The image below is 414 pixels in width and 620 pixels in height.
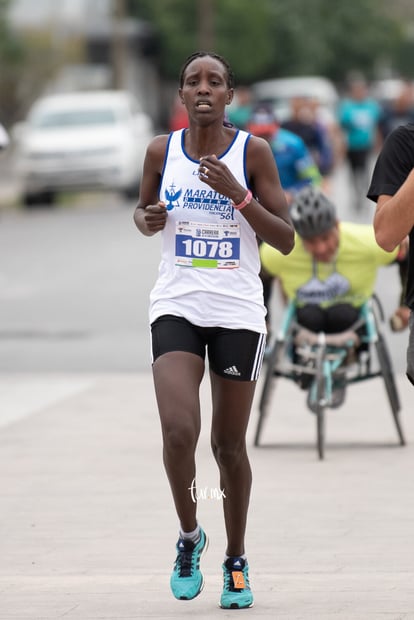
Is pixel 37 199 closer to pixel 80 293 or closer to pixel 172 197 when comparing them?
pixel 80 293

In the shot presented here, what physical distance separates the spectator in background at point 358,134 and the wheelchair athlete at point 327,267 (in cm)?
1803

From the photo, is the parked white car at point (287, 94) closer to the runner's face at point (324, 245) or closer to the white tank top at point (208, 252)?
the runner's face at point (324, 245)

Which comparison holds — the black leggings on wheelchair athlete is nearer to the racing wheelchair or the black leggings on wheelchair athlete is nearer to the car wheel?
the racing wheelchair

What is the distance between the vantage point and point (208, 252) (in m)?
5.59

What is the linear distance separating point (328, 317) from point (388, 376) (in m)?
0.44

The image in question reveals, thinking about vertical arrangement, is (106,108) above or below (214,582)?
below

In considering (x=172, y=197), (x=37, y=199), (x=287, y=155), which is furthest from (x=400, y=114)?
(x=172, y=197)

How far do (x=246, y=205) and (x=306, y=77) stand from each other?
69.0 meters

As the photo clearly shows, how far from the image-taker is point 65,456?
8.95m

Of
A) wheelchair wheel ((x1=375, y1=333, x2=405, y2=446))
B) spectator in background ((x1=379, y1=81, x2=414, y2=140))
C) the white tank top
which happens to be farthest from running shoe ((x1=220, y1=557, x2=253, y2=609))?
spectator in background ((x1=379, y1=81, x2=414, y2=140))

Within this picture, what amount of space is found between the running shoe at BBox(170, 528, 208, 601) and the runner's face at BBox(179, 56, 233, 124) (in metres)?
1.41

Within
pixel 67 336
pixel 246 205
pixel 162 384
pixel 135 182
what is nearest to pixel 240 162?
pixel 246 205

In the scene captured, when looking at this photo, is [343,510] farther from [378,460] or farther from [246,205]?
[246,205]

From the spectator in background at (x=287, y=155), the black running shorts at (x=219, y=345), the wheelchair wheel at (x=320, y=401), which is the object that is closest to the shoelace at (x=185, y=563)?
the black running shorts at (x=219, y=345)
